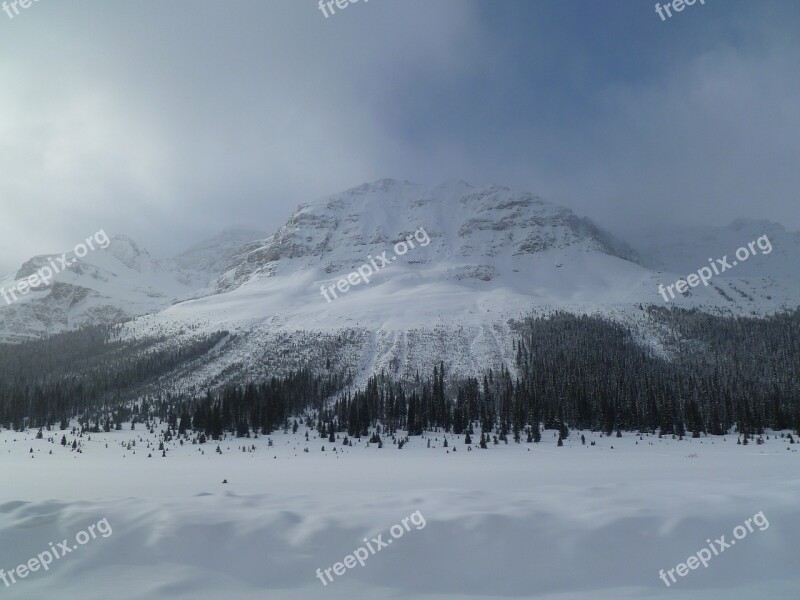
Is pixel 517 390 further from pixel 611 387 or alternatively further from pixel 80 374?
pixel 80 374

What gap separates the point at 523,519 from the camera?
379 inches

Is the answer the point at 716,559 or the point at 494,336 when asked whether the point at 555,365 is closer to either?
the point at 494,336

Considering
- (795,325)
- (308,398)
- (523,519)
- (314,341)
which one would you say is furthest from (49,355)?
(795,325)

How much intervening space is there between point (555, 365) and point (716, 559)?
99640 millimetres
